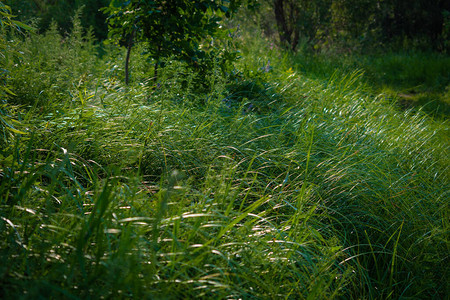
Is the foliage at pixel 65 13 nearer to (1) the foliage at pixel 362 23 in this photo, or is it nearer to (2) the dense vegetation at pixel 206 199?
(1) the foliage at pixel 362 23

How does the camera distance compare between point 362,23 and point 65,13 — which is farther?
point 362,23

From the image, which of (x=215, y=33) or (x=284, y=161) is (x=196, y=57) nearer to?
(x=215, y=33)

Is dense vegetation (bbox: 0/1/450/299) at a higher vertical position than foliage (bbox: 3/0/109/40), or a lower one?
lower

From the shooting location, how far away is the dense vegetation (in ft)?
4.17

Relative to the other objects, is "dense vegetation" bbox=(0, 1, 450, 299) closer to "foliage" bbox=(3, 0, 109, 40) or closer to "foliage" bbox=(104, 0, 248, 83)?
"foliage" bbox=(104, 0, 248, 83)

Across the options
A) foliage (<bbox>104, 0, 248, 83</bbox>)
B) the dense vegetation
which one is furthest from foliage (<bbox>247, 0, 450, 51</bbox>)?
the dense vegetation

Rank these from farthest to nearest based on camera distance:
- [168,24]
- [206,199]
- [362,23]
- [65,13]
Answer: [362,23] → [65,13] → [168,24] → [206,199]

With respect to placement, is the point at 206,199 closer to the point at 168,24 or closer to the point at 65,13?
the point at 168,24

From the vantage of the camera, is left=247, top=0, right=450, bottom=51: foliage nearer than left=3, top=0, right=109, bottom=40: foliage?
No

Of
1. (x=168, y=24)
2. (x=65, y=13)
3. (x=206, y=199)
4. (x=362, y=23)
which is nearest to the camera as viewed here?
(x=206, y=199)

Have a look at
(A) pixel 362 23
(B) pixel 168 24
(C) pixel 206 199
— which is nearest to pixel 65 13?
(B) pixel 168 24

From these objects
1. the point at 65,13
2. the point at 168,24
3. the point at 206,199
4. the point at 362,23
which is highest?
the point at 65,13

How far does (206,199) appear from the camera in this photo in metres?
1.83

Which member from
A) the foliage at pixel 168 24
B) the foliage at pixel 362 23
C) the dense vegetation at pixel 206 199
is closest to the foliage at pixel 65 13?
the foliage at pixel 362 23
